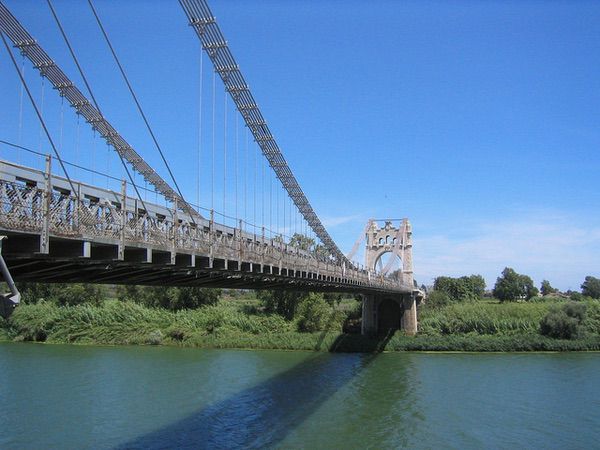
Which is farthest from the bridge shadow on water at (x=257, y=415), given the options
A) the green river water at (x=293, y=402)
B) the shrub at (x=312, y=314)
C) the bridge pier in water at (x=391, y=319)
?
the bridge pier in water at (x=391, y=319)

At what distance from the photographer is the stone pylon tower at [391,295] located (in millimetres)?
43156

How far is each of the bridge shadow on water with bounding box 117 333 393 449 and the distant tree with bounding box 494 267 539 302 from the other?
56915 millimetres

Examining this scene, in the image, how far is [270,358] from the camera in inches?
1332

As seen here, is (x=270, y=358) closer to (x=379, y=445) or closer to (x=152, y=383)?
(x=152, y=383)

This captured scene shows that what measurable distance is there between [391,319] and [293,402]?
27198 millimetres

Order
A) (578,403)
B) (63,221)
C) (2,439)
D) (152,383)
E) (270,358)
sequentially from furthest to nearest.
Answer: (270,358), (152,383), (578,403), (2,439), (63,221)

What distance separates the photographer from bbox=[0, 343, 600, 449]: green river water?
16.4 metres

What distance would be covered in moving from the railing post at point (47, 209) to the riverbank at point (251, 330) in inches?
1271

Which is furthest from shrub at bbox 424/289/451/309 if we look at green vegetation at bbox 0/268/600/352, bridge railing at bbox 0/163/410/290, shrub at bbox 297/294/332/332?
bridge railing at bbox 0/163/410/290

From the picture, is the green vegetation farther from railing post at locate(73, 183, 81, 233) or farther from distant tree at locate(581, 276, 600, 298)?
distant tree at locate(581, 276, 600, 298)

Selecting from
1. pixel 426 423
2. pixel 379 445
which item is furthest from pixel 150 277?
pixel 426 423

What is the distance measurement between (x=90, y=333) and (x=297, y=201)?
65.7 feet

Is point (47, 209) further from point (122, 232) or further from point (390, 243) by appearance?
point (390, 243)

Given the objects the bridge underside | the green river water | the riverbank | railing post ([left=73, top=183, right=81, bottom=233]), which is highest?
railing post ([left=73, top=183, right=81, bottom=233])
